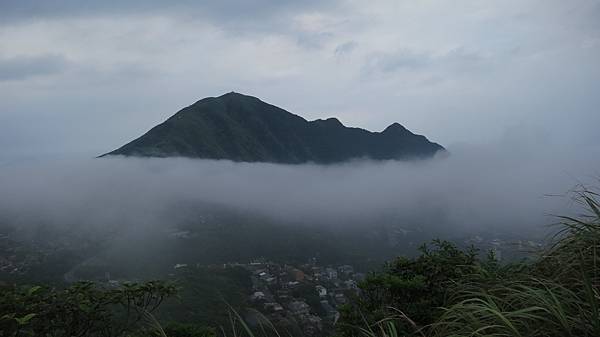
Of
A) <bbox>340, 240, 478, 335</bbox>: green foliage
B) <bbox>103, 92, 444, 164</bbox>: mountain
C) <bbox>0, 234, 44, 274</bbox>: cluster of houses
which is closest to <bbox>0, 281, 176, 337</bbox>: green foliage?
<bbox>340, 240, 478, 335</bbox>: green foliage

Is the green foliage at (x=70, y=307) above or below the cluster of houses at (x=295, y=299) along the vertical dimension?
above

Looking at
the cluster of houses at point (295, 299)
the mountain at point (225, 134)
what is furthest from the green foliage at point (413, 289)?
the mountain at point (225, 134)

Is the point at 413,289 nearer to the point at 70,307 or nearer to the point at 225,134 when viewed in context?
the point at 70,307

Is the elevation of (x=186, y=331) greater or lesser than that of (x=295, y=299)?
greater

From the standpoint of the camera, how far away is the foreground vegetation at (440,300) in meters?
2.67

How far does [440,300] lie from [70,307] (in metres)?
4.97

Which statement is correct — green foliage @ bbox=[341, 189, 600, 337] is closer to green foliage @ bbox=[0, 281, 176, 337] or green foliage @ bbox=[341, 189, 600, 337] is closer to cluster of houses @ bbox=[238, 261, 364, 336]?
green foliage @ bbox=[0, 281, 176, 337]

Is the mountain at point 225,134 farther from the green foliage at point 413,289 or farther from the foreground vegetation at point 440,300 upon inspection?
the foreground vegetation at point 440,300

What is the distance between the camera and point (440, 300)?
688cm

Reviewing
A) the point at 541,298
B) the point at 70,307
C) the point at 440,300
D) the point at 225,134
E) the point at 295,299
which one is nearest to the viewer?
the point at 541,298

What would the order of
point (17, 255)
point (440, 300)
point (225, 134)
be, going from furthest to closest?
point (225, 134), point (17, 255), point (440, 300)

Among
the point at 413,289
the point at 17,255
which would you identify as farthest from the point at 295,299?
the point at 17,255

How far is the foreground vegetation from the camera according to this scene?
8.75 feet

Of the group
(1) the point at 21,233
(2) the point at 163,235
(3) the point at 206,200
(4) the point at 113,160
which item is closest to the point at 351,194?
(3) the point at 206,200
